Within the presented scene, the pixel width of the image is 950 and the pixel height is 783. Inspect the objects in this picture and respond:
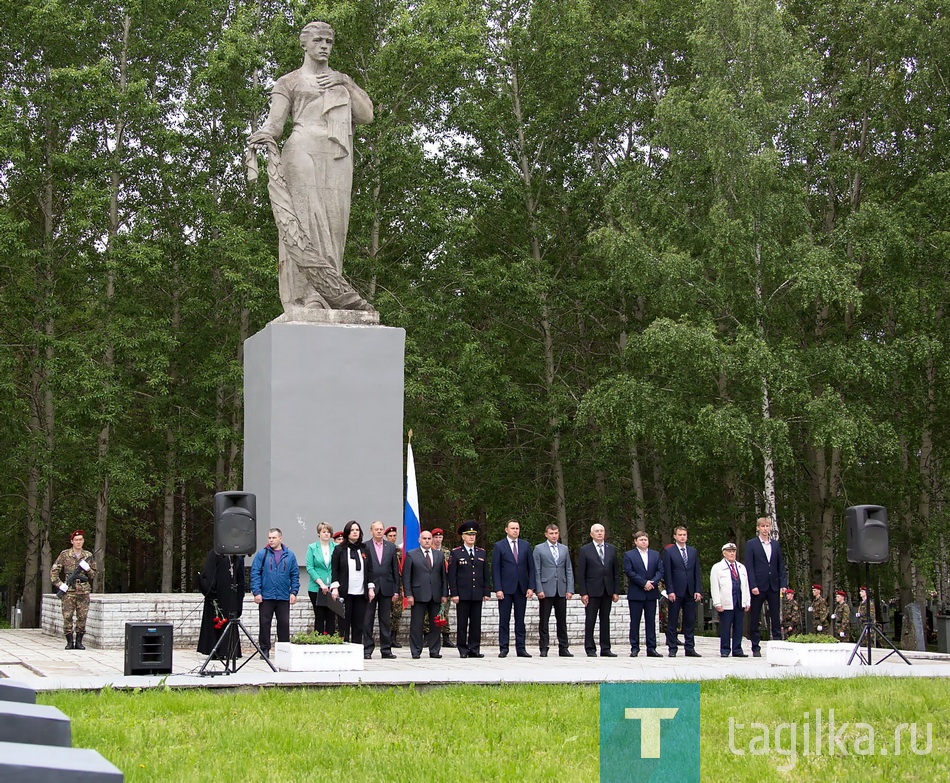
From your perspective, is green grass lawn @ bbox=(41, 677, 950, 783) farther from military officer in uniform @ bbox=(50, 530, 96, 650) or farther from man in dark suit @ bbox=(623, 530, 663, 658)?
military officer in uniform @ bbox=(50, 530, 96, 650)

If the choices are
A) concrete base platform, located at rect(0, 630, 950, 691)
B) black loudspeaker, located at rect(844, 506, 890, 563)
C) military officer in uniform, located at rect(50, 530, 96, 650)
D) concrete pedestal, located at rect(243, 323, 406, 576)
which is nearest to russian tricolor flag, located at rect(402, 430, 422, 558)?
concrete pedestal, located at rect(243, 323, 406, 576)

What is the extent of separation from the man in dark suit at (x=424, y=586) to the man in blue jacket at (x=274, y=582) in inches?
55.2

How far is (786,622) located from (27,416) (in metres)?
15.6

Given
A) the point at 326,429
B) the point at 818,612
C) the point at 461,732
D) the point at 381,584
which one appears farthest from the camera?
the point at 818,612

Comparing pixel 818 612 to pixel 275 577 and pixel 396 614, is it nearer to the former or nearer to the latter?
pixel 396 614

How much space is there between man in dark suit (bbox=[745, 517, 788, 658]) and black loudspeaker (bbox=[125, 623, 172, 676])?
21.9ft

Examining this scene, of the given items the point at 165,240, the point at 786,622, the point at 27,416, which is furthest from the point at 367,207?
the point at 786,622

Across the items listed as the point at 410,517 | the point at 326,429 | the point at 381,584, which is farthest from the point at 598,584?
the point at 326,429

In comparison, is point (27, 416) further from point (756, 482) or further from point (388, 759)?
point (388, 759)

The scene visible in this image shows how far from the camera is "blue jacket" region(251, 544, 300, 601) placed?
1280 centimetres

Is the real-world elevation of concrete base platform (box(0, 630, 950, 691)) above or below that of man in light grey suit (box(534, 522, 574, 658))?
below

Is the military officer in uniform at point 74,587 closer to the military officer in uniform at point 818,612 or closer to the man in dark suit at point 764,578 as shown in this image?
the man in dark suit at point 764,578

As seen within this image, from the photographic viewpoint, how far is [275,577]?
42.0 feet

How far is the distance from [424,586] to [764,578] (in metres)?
3.80
